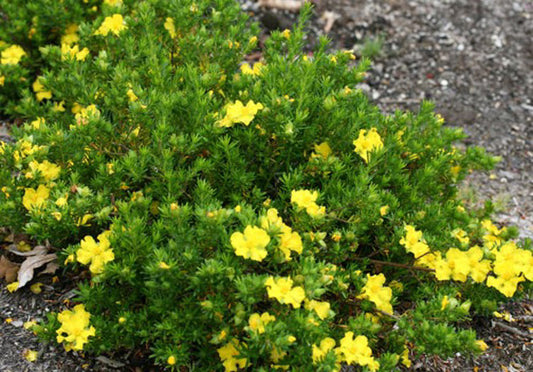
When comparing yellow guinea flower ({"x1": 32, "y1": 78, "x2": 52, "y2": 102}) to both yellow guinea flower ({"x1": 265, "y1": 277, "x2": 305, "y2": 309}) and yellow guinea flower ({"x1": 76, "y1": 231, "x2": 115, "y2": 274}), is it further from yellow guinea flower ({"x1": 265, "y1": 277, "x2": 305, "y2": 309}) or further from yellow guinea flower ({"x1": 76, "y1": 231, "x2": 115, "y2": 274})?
yellow guinea flower ({"x1": 265, "y1": 277, "x2": 305, "y2": 309})

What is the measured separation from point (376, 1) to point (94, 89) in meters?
3.54

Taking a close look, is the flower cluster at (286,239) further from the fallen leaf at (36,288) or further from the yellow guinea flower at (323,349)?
the fallen leaf at (36,288)

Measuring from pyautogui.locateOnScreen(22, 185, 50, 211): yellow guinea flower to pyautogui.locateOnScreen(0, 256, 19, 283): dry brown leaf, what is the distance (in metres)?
0.40

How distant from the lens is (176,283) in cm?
250

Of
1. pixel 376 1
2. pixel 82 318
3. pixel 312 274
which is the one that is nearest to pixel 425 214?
pixel 312 274

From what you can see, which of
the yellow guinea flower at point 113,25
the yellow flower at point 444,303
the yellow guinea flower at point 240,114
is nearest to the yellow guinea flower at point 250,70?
the yellow guinea flower at point 240,114

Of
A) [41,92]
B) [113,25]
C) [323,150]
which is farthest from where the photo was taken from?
[41,92]

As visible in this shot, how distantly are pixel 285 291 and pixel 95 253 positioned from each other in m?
0.85

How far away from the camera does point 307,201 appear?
2.67 meters

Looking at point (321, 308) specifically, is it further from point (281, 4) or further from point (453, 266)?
point (281, 4)

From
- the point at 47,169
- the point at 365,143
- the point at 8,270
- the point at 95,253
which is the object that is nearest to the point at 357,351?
the point at 365,143

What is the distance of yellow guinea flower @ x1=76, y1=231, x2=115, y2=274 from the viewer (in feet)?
8.52

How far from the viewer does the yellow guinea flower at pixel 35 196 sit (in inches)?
114

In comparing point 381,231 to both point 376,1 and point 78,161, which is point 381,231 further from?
point 376,1
